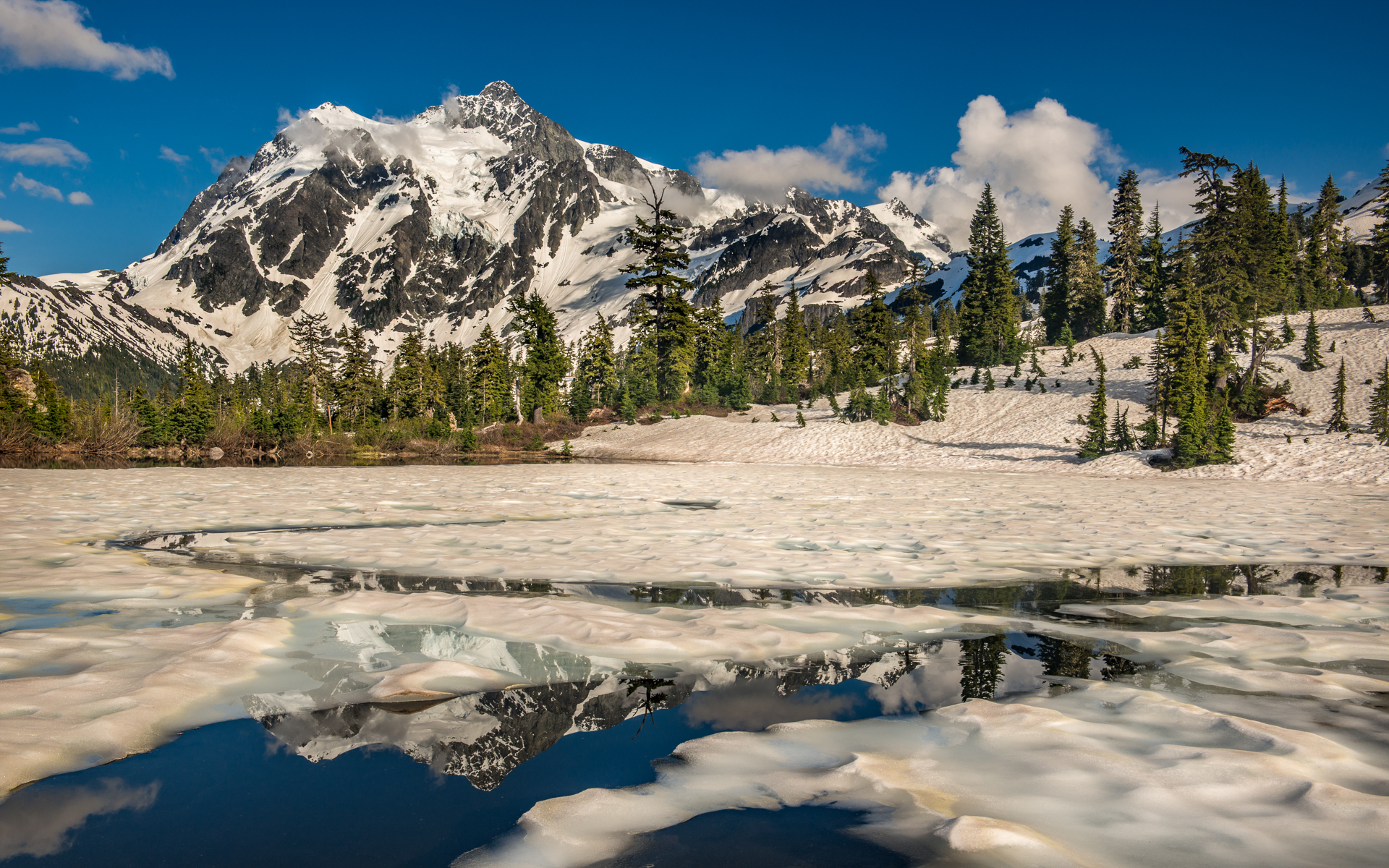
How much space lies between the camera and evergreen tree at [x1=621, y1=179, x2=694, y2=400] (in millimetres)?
40938

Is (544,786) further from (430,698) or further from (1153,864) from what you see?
(1153,864)

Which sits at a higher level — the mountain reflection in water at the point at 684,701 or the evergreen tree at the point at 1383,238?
the evergreen tree at the point at 1383,238

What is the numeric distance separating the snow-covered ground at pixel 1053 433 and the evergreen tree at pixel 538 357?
7.33 metres

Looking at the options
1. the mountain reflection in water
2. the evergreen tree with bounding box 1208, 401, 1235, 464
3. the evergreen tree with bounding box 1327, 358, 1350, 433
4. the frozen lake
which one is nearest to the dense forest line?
the evergreen tree with bounding box 1208, 401, 1235, 464

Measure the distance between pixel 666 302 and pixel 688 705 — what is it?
4070 centimetres

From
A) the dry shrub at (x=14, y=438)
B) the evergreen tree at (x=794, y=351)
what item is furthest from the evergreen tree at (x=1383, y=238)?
the evergreen tree at (x=794, y=351)

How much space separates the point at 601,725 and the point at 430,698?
78 centimetres

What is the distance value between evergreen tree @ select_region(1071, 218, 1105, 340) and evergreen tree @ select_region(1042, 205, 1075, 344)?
36 cm

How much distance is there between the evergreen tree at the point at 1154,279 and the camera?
43.9 metres

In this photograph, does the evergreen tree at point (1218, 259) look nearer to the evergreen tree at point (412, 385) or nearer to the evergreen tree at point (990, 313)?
the evergreen tree at point (990, 313)

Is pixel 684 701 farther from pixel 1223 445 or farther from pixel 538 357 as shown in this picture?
pixel 538 357

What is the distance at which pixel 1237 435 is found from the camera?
24.8m

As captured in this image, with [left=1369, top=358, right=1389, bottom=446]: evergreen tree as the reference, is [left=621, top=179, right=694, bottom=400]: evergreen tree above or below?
above

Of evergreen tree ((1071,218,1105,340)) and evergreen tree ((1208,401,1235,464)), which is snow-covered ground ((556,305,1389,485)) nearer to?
evergreen tree ((1208,401,1235,464))
